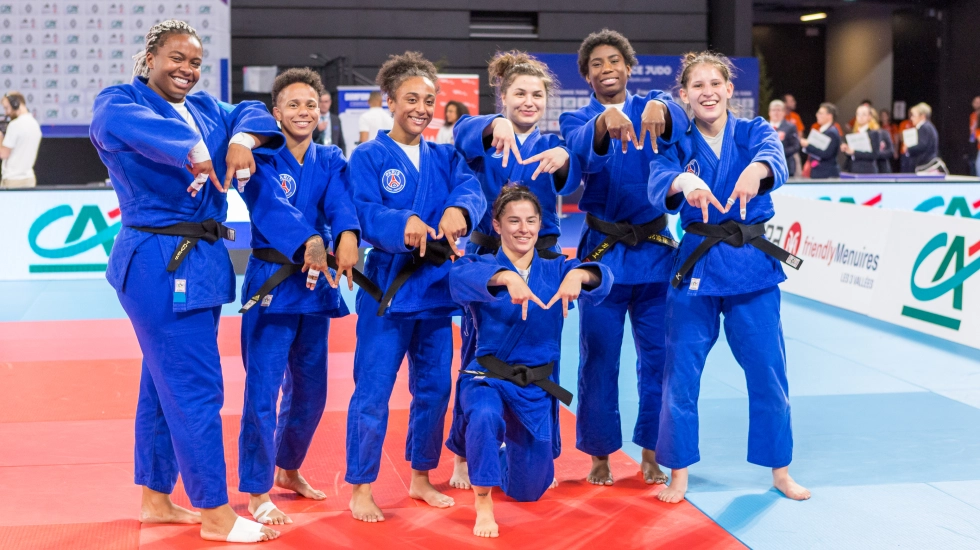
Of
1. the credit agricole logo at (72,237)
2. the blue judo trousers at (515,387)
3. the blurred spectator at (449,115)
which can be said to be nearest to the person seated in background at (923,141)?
the blurred spectator at (449,115)

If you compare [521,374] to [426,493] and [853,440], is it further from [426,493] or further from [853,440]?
[853,440]

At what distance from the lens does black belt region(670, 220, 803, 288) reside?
3.65 m

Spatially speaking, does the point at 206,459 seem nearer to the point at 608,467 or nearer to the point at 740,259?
the point at 608,467

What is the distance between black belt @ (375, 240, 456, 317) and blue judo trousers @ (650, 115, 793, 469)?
0.83 m

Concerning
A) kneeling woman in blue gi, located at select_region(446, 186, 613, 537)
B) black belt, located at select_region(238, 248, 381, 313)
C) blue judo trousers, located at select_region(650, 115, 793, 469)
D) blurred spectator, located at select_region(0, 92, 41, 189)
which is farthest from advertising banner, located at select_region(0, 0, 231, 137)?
blue judo trousers, located at select_region(650, 115, 793, 469)

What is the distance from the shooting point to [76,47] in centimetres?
1309

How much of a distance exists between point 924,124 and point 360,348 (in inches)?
464

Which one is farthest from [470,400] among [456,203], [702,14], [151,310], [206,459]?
[702,14]

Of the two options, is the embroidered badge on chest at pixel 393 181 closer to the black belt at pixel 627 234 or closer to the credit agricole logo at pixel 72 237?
the black belt at pixel 627 234

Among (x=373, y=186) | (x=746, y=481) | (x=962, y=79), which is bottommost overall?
(x=746, y=481)

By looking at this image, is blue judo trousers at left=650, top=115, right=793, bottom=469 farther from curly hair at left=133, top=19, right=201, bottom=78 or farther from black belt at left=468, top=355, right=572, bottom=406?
curly hair at left=133, top=19, right=201, bottom=78

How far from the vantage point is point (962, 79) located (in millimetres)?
19297

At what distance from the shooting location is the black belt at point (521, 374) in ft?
11.5

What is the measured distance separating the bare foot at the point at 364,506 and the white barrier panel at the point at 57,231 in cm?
576
